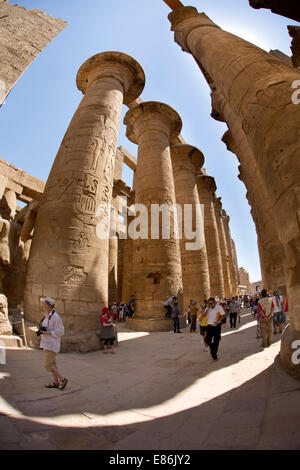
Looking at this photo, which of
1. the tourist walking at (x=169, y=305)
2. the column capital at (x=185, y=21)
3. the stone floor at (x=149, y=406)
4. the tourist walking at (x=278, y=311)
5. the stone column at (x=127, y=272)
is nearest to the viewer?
the stone floor at (x=149, y=406)

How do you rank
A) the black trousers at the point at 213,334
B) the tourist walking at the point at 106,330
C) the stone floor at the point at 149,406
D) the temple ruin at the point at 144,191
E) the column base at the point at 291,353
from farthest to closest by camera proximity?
the tourist walking at the point at 106,330 → the black trousers at the point at 213,334 → the temple ruin at the point at 144,191 → the column base at the point at 291,353 → the stone floor at the point at 149,406

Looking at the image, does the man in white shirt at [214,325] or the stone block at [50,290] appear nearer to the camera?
the man in white shirt at [214,325]

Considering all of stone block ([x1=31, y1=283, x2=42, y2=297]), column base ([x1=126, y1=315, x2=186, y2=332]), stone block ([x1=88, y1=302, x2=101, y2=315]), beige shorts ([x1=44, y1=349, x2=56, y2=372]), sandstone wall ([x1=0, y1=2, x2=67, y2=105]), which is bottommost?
column base ([x1=126, y1=315, x2=186, y2=332])

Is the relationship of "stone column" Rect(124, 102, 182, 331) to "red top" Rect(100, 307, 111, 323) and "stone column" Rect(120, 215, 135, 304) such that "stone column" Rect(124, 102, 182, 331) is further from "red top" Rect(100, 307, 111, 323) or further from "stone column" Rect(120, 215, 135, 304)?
"stone column" Rect(120, 215, 135, 304)

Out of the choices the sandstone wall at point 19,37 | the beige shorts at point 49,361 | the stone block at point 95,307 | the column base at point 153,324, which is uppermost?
the sandstone wall at point 19,37

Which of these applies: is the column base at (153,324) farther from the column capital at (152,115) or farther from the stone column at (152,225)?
the column capital at (152,115)

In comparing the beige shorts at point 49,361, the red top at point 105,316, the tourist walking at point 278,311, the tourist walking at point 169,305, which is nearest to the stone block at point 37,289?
the red top at point 105,316

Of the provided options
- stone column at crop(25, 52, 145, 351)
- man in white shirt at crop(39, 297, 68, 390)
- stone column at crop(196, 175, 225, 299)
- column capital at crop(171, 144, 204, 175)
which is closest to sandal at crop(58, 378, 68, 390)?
man in white shirt at crop(39, 297, 68, 390)

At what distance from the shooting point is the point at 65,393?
105 inches

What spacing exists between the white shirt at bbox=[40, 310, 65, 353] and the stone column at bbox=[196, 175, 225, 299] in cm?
1472

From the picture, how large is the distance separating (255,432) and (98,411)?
153cm

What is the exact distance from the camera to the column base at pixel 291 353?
2252 mm

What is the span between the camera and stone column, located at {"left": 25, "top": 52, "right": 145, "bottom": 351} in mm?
4906

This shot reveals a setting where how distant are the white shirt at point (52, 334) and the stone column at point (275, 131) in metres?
2.78
